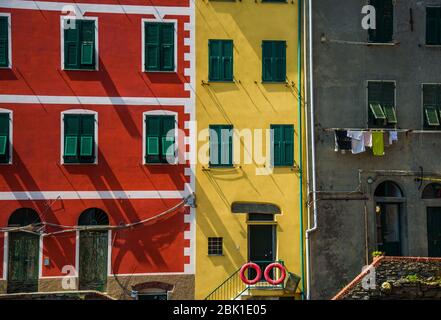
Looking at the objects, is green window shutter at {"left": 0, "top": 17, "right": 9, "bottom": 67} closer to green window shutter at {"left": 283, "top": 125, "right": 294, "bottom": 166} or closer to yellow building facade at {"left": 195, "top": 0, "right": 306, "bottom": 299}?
yellow building facade at {"left": 195, "top": 0, "right": 306, "bottom": 299}

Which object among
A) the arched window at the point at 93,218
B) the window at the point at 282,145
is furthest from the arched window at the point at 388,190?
the arched window at the point at 93,218

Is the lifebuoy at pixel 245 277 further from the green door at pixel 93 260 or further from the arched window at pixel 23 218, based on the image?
the arched window at pixel 23 218

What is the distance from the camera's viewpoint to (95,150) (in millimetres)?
24406

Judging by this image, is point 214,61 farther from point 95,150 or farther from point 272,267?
point 272,267

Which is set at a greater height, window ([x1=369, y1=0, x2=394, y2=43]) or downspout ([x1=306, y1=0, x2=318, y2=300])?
window ([x1=369, y1=0, x2=394, y2=43])

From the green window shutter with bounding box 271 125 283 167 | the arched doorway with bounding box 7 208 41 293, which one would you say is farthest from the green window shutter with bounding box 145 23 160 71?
the arched doorway with bounding box 7 208 41 293

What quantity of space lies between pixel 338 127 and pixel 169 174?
21.2 feet

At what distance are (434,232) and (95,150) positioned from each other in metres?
12.9

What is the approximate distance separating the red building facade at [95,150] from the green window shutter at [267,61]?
276cm

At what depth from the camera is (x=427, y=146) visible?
84.6 feet

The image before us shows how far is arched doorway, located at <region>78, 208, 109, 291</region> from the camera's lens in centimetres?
2412

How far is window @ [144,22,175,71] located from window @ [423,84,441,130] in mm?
9592

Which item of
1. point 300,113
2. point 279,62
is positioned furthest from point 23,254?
point 279,62
